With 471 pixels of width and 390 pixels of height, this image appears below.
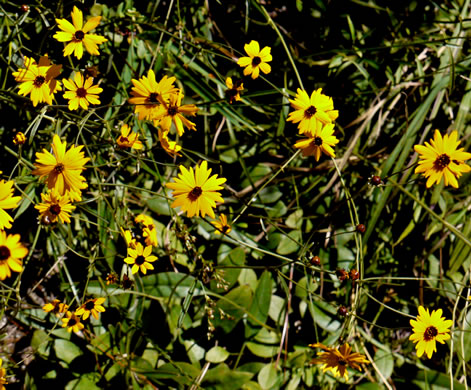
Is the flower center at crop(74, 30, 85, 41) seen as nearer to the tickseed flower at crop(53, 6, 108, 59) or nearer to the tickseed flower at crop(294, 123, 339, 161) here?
the tickseed flower at crop(53, 6, 108, 59)

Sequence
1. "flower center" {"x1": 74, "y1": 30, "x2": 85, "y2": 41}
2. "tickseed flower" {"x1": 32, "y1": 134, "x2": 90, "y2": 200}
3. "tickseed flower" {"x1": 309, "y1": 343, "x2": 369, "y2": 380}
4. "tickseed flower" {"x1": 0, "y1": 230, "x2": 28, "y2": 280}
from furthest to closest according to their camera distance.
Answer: "tickseed flower" {"x1": 309, "y1": 343, "x2": 369, "y2": 380}, "flower center" {"x1": 74, "y1": 30, "x2": 85, "y2": 41}, "tickseed flower" {"x1": 32, "y1": 134, "x2": 90, "y2": 200}, "tickseed flower" {"x1": 0, "y1": 230, "x2": 28, "y2": 280}

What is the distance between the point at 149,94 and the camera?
1.80m

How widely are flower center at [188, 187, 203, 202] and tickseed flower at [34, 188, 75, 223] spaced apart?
0.47m

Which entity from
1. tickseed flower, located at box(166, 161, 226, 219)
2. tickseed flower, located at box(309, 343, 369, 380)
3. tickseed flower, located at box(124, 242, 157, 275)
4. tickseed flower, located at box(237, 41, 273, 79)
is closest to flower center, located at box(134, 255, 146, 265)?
tickseed flower, located at box(124, 242, 157, 275)

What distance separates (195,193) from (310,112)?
614mm

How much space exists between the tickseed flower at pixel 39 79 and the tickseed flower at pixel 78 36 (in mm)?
104

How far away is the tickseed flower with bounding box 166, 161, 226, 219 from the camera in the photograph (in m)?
1.74

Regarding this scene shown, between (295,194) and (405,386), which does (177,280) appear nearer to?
(295,194)

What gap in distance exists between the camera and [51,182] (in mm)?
1655

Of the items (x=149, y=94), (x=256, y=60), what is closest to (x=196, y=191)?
(x=149, y=94)

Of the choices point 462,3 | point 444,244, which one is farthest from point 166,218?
point 462,3

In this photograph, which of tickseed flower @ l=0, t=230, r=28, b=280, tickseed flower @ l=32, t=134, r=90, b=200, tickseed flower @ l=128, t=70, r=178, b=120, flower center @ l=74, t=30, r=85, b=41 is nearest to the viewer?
tickseed flower @ l=0, t=230, r=28, b=280

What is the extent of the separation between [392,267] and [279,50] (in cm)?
145

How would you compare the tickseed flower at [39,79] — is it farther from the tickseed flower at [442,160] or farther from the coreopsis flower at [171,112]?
the tickseed flower at [442,160]
